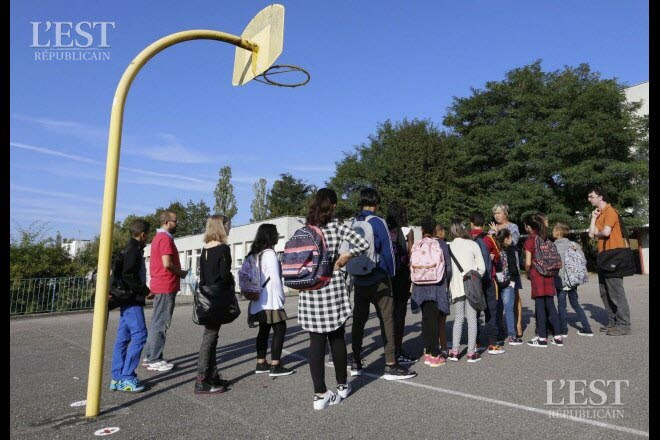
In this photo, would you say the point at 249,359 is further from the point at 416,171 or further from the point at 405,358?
the point at 416,171

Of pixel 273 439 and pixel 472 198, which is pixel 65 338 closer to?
pixel 273 439

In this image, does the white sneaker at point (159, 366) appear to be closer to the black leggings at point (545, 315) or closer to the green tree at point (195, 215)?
the black leggings at point (545, 315)

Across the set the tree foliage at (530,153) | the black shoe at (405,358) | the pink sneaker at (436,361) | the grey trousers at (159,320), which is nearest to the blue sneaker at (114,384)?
the grey trousers at (159,320)

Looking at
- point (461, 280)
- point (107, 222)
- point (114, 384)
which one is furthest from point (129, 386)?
point (461, 280)

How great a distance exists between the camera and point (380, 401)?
4398 millimetres

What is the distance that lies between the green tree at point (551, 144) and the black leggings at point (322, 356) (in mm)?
31515

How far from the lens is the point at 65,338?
32.0 ft

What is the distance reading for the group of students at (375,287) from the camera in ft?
14.8

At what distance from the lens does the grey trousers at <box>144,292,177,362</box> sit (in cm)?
587

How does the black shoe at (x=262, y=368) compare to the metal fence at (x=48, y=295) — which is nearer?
the black shoe at (x=262, y=368)

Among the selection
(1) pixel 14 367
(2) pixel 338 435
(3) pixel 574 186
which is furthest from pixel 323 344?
(3) pixel 574 186

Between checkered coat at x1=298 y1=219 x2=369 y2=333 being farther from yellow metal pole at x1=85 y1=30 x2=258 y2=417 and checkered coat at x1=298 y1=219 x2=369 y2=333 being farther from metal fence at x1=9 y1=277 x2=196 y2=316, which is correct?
metal fence at x1=9 y1=277 x2=196 y2=316

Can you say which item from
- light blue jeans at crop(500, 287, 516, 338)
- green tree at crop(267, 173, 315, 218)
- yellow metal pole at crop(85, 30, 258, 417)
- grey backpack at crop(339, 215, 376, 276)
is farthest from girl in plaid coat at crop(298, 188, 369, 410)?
green tree at crop(267, 173, 315, 218)
